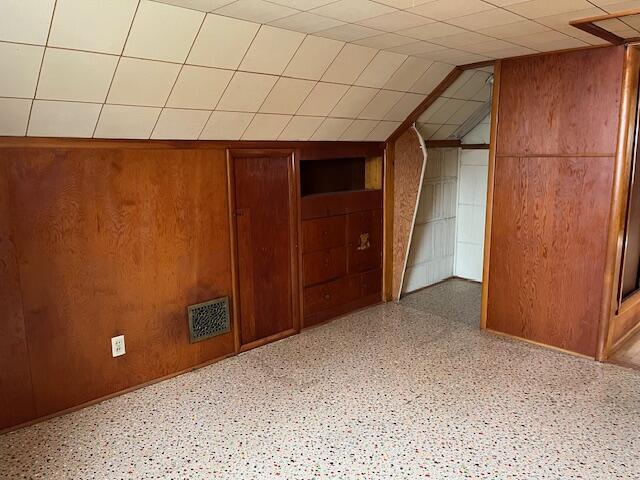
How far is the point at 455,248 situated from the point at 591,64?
8.78ft

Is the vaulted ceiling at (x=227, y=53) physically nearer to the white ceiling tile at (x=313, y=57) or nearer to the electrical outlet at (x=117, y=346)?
the white ceiling tile at (x=313, y=57)

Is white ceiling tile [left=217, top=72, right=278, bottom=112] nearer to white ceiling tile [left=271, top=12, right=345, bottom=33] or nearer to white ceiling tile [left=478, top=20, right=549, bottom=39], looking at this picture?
white ceiling tile [left=271, top=12, right=345, bottom=33]

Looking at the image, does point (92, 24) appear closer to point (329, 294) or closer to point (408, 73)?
point (408, 73)

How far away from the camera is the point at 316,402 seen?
108 inches

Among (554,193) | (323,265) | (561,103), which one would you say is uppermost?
(561,103)

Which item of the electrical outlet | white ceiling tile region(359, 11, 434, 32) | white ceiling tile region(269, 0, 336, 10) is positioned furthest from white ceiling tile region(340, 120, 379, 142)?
the electrical outlet

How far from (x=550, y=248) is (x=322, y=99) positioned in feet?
6.20

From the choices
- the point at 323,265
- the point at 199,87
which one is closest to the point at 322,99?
the point at 199,87

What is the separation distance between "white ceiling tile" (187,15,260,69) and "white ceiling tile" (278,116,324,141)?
810 millimetres

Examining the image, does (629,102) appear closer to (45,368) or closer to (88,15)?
(88,15)

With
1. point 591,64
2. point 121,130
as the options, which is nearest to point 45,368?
point 121,130

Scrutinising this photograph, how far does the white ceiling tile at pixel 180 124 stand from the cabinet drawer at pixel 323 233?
1.19m

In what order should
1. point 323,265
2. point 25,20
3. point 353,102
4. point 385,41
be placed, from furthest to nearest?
point 323,265 < point 353,102 < point 385,41 < point 25,20

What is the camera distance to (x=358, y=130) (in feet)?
12.6
